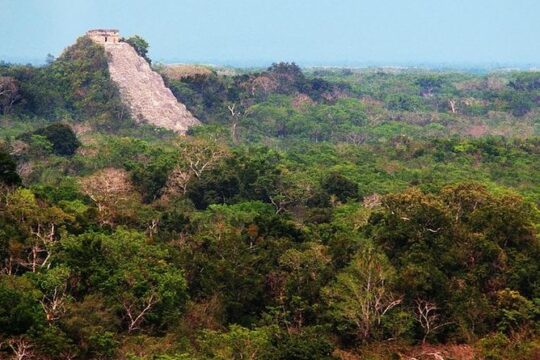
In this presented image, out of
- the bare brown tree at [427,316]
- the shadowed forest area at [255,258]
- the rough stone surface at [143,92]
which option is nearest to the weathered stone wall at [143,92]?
the rough stone surface at [143,92]

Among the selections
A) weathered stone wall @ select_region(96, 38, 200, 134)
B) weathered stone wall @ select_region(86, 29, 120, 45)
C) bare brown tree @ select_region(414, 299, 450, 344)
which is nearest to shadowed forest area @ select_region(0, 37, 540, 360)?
bare brown tree @ select_region(414, 299, 450, 344)

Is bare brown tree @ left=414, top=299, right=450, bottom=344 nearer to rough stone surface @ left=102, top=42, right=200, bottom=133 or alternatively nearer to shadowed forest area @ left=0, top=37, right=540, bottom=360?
shadowed forest area @ left=0, top=37, right=540, bottom=360

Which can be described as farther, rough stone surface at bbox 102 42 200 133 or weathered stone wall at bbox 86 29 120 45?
weathered stone wall at bbox 86 29 120 45

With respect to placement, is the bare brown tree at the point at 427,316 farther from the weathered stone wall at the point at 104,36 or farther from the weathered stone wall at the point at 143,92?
the weathered stone wall at the point at 104,36

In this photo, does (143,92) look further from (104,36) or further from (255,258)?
(255,258)

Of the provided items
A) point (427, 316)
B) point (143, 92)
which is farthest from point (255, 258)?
point (143, 92)

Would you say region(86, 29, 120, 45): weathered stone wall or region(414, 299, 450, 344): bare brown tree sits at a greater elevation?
region(86, 29, 120, 45): weathered stone wall

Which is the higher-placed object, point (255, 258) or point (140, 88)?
point (255, 258)
